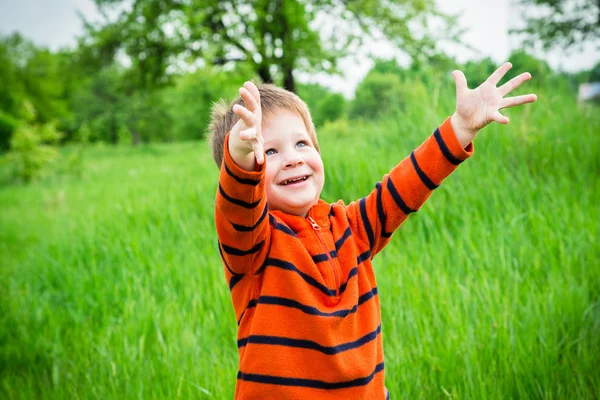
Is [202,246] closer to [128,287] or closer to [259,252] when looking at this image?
[128,287]

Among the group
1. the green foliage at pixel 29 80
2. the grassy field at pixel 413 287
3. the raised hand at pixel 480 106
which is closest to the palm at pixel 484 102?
the raised hand at pixel 480 106

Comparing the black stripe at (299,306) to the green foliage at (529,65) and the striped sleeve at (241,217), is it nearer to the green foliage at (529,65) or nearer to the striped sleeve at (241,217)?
the striped sleeve at (241,217)

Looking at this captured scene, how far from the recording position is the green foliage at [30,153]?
429 inches

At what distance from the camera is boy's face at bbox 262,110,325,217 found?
130 cm

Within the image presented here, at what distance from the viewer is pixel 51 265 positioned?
11.8ft

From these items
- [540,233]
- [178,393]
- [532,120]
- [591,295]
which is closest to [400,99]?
[532,120]

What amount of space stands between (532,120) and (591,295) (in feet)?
7.12

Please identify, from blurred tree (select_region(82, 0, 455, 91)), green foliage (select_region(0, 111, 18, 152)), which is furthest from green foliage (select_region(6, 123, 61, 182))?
green foliage (select_region(0, 111, 18, 152))

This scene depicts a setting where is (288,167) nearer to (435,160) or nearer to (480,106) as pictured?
Answer: (435,160)

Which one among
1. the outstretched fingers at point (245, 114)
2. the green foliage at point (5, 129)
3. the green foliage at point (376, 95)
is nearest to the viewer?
the outstretched fingers at point (245, 114)

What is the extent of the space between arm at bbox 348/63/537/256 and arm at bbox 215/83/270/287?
14.9 inches

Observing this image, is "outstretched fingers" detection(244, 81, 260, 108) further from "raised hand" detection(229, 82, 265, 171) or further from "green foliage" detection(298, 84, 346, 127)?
"green foliage" detection(298, 84, 346, 127)

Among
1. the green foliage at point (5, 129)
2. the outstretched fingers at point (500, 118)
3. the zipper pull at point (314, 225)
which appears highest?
the green foliage at point (5, 129)

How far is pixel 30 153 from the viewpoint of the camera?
11.1 m
